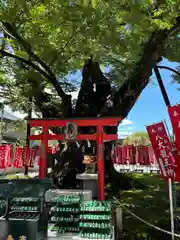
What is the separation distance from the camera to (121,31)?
694cm

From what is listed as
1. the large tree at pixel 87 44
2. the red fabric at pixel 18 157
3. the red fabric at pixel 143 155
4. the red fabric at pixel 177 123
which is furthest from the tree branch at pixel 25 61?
the red fabric at pixel 143 155

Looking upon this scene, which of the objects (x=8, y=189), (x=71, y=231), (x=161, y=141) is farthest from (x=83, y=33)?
(x=71, y=231)

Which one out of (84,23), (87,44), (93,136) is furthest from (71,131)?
(84,23)

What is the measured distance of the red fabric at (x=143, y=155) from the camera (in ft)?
56.6

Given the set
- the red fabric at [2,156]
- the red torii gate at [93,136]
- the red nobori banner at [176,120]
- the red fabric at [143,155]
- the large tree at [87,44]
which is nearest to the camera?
the red nobori banner at [176,120]

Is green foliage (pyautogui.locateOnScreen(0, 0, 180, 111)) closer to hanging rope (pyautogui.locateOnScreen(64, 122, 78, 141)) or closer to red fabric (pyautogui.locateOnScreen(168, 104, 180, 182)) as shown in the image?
red fabric (pyautogui.locateOnScreen(168, 104, 180, 182))

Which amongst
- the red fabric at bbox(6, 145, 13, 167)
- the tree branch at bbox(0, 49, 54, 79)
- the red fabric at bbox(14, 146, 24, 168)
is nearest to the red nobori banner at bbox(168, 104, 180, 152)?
the tree branch at bbox(0, 49, 54, 79)

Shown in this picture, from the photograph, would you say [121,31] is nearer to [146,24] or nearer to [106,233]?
[146,24]

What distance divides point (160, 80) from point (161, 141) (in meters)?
9.48

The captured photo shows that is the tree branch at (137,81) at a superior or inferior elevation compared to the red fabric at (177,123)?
superior

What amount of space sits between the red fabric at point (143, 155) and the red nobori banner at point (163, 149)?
458 inches

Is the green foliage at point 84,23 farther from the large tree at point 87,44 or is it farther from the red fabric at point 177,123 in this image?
the red fabric at point 177,123

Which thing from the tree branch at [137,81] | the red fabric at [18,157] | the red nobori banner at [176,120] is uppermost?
the tree branch at [137,81]

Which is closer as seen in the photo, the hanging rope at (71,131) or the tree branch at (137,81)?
the hanging rope at (71,131)
